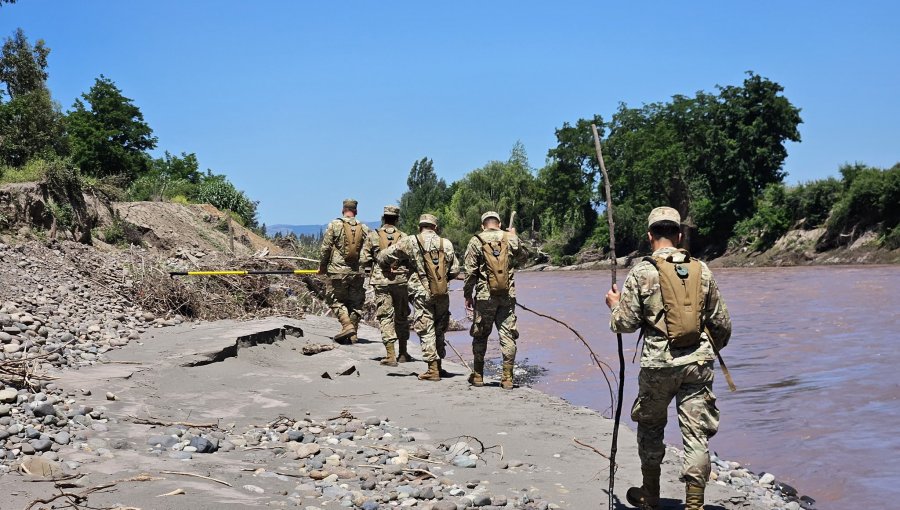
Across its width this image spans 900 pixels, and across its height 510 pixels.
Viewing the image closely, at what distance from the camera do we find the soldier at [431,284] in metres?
10.4

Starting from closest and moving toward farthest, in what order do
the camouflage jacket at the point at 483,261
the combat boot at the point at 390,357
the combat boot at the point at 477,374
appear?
the camouflage jacket at the point at 483,261, the combat boot at the point at 477,374, the combat boot at the point at 390,357

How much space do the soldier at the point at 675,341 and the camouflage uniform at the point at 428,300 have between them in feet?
17.1

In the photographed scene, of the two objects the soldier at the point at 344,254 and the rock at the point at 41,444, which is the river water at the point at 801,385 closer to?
the soldier at the point at 344,254

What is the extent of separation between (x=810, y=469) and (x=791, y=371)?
18.3 ft

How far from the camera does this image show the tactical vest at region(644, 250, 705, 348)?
16.6ft

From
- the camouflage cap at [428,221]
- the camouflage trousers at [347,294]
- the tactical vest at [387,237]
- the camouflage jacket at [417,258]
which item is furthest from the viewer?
the camouflage trousers at [347,294]

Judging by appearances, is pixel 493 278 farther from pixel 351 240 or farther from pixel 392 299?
pixel 351 240

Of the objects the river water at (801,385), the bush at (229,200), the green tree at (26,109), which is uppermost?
the green tree at (26,109)

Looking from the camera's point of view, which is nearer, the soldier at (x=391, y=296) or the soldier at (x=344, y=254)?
the soldier at (x=391, y=296)

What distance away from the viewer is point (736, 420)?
31.3 feet

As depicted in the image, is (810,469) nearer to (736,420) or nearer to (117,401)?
(736,420)

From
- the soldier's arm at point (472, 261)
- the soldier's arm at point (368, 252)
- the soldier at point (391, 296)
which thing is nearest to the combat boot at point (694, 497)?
the soldier's arm at point (472, 261)

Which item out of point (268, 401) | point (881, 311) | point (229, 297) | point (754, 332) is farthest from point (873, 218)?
point (268, 401)

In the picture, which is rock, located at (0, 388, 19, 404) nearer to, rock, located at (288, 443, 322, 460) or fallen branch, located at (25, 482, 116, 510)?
fallen branch, located at (25, 482, 116, 510)
